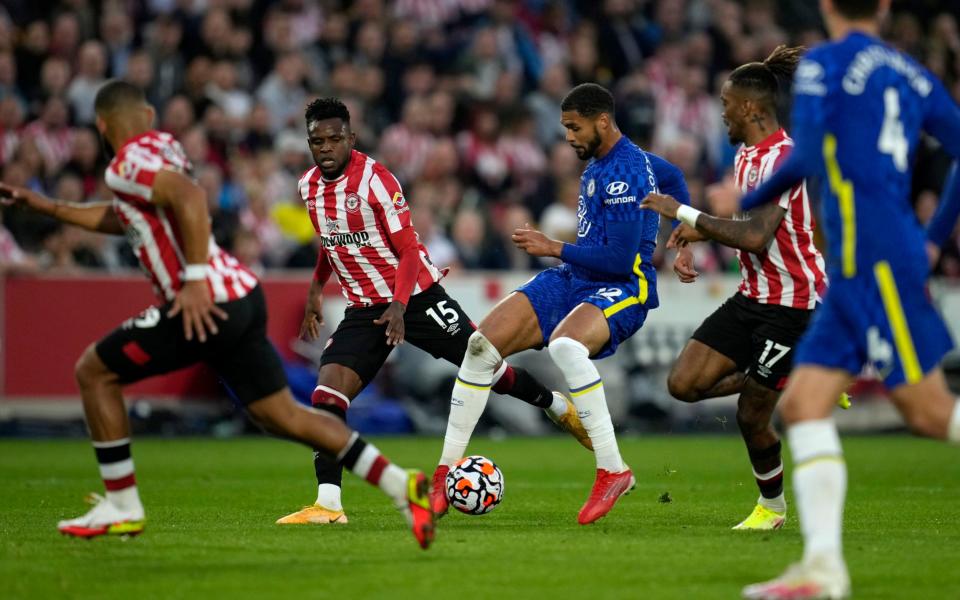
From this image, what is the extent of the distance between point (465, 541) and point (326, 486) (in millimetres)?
1494

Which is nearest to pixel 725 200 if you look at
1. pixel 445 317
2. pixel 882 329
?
pixel 882 329

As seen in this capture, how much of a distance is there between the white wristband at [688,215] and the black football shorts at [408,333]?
2.61 metres

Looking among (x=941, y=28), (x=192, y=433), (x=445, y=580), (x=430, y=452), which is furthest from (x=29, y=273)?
(x=941, y=28)

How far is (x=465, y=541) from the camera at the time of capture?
25.1ft

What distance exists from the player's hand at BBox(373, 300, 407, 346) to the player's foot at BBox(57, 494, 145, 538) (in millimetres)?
2147

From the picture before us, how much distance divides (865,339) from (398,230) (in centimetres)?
403

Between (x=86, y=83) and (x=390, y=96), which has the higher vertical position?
(x=86, y=83)

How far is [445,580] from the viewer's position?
20.2 feet

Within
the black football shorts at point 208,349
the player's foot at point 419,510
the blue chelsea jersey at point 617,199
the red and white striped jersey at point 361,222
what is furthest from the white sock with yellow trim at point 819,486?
the red and white striped jersey at point 361,222

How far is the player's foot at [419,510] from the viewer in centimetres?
680

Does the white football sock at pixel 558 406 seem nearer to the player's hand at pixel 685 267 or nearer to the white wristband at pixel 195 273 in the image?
the player's hand at pixel 685 267

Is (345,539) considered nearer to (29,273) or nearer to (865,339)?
(865,339)

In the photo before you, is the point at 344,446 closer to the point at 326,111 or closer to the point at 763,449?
the point at 326,111

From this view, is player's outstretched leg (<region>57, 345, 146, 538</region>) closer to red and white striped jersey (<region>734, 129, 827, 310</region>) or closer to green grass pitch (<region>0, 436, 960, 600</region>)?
green grass pitch (<region>0, 436, 960, 600</region>)
